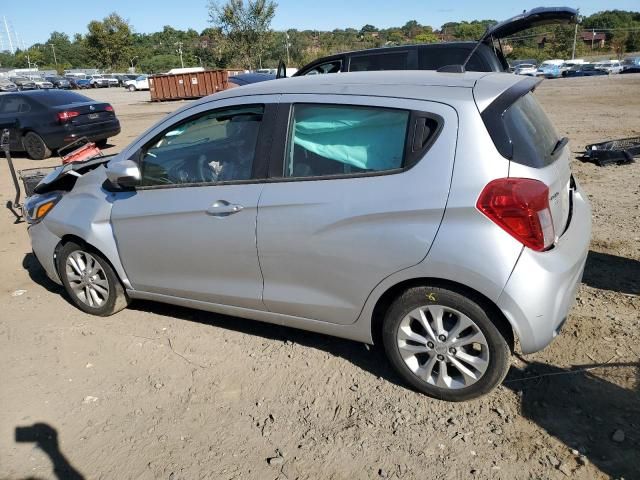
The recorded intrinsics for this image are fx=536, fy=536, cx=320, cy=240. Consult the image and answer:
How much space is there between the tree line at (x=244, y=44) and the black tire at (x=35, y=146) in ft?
48.4

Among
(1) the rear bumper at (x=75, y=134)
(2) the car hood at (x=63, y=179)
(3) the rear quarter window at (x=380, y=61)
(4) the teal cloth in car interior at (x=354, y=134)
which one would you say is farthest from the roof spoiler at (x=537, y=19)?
(1) the rear bumper at (x=75, y=134)

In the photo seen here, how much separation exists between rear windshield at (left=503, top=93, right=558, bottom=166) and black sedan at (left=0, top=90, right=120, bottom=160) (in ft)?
37.1

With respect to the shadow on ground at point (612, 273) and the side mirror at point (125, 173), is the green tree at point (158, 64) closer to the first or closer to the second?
the side mirror at point (125, 173)

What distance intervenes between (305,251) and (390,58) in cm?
530

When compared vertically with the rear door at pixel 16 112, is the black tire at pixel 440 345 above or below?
below

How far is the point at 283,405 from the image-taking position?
3.09 meters

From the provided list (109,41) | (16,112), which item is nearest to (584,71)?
(16,112)

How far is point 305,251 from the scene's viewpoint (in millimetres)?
3061

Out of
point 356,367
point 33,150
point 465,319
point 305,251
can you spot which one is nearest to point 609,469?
→ point 465,319

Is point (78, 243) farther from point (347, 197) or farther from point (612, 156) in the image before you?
point (612, 156)

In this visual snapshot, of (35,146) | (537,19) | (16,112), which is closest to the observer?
(537,19)

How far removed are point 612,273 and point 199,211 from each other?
3.31 meters

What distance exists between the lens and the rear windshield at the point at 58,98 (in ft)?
40.2

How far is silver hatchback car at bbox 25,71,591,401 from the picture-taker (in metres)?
2.62
